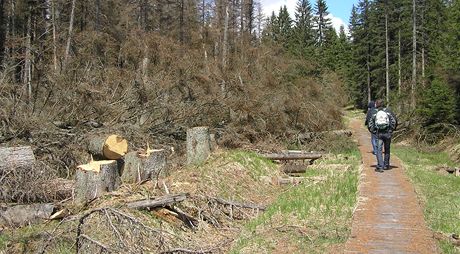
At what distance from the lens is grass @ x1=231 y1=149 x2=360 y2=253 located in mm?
6500

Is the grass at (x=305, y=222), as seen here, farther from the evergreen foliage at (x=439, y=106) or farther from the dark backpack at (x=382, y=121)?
the evergreen foliage at (x=439, y=106)

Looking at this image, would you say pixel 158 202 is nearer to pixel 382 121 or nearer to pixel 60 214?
pixel 60 214

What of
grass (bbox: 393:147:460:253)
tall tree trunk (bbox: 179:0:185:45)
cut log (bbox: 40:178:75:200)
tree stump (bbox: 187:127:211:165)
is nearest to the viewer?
grass (bbox: 393:147:460:253)

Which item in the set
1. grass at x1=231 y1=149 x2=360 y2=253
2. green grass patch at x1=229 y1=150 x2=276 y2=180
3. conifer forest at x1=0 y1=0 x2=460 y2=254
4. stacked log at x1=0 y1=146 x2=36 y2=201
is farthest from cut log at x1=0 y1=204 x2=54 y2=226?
green grass patch at x1=229 y1=150 x2=276 y2=180

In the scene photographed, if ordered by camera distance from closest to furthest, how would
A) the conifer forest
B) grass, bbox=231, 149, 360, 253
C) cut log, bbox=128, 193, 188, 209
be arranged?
grass, bbox=231, 149, 360, 253 < the conifer forest < cut log, bbox=128, 193, 188, 209

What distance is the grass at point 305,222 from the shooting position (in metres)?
6.50

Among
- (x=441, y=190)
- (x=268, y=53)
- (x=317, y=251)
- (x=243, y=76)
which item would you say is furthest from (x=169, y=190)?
(x=268, y=53)

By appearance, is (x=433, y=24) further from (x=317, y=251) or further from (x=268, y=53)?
Answer: (x=317, y=251)

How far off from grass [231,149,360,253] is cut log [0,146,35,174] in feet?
14.3

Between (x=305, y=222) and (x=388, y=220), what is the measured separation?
1.23 m

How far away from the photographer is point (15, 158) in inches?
362

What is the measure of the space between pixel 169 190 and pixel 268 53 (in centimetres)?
1915

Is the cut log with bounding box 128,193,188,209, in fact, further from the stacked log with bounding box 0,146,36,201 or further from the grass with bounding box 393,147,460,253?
the grass with bounding box 393,147,460,253

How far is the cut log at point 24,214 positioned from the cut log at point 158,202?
1.57 meters
